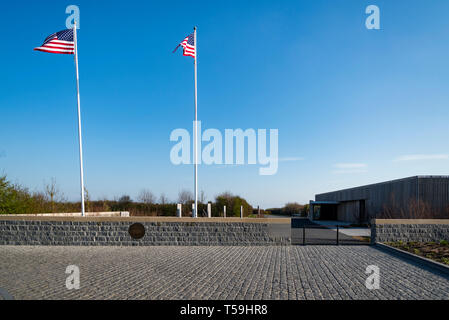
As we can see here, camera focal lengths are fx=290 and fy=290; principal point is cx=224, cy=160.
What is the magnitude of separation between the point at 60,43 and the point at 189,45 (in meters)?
5.37

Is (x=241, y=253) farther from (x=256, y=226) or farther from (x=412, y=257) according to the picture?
(x=412, y=257)

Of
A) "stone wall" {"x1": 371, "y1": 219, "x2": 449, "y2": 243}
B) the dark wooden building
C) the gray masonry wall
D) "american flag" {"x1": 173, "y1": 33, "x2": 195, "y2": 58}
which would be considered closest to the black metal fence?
"stone wall" {"x1": 371, "y1": 219, "x2": 449, "y2": 243}

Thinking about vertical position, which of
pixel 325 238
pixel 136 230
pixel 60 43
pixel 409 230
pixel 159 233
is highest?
pixel 60 43

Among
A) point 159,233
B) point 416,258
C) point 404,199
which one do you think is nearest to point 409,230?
point 416,258

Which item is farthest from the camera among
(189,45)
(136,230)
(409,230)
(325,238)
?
(325,238)

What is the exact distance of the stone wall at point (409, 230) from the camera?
12.5 metres

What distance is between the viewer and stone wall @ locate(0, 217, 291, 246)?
473 inches

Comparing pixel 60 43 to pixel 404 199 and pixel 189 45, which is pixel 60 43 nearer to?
pixel 189 45

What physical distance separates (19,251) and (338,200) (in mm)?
34710

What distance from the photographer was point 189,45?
13172 millimetres

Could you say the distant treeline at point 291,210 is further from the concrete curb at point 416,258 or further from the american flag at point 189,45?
the american flag at point 189,45
